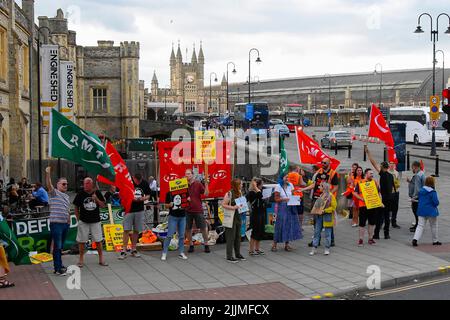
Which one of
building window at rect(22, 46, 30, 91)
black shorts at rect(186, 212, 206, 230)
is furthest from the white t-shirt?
building window at rect(22, 46, 30, 91)

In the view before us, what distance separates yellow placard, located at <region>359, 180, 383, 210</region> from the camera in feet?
44.4

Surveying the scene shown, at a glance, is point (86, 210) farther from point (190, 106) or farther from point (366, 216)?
point (190, 106)

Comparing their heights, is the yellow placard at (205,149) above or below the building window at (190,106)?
below

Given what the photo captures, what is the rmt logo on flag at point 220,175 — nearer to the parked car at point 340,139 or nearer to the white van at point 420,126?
the parked car at point 340,139

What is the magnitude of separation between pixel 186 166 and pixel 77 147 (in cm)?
311

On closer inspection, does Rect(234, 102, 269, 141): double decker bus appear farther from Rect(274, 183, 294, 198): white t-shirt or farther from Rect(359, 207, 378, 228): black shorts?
Rect(274, 183, 294, 198): white t-shirt

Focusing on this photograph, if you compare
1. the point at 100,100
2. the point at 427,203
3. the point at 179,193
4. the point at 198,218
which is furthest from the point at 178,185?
the point at 100,100

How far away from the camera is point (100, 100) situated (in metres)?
52.2

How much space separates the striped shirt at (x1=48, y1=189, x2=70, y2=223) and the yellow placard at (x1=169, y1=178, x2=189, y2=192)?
7.46 ft

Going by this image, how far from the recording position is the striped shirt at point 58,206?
11.0 meters

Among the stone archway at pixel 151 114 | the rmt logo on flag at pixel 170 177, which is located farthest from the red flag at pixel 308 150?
the stone archway at pixel 151 114

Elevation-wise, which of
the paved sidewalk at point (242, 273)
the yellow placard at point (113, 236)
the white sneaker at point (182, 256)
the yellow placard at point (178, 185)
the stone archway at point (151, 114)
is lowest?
the paved sidewalk at point (242, 273)

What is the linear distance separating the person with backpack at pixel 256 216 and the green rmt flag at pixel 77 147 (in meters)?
2.85
